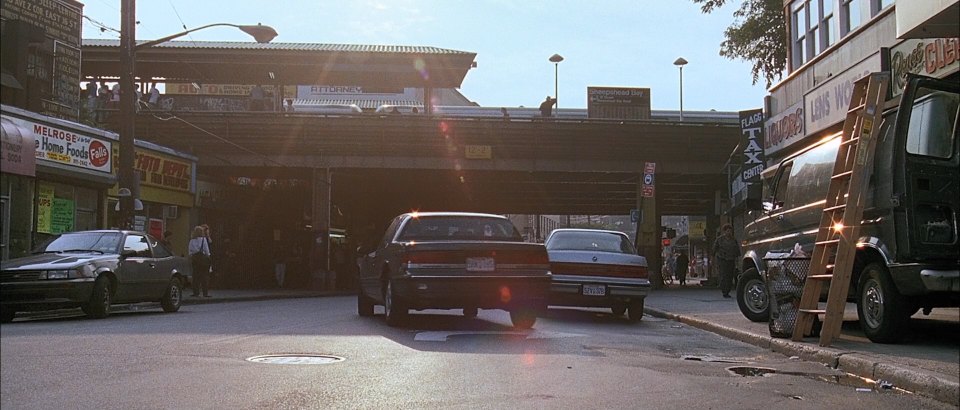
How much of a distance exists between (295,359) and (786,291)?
5.53 metres

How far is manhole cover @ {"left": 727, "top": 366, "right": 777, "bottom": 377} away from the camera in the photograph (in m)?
7.67

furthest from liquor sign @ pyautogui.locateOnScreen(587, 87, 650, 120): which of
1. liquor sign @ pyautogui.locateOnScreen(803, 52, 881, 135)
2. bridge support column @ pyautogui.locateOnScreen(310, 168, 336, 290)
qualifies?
liquor sign @ pyautogui.locateOnScreen(803, 52, 881, 135)

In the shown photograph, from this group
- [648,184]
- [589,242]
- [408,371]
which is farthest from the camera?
[648,184]

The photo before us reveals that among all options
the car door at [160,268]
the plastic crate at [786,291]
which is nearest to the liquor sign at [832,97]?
the plastic crate at [786,291]

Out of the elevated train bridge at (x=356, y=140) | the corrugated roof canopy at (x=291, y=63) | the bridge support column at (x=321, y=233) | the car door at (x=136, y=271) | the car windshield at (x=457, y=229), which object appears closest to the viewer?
the car windshield at (x=457, y=229)

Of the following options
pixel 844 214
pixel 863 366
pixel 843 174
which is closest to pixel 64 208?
pixel 843 174

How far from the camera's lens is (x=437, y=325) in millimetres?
12086

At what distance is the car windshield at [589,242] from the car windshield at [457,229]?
8.36 feet

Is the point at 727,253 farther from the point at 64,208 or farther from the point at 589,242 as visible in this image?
the point at 64,208

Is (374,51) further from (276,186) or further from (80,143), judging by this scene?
(80,143)

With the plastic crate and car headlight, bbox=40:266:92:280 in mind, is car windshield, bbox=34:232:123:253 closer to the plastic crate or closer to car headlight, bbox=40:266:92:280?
car headlight, bbox=40:266:92:280

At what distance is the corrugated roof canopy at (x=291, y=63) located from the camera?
33094mm

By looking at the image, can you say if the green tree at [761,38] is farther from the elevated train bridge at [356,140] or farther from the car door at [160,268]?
the car door at [160,268]

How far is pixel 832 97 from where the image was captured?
18.6m
